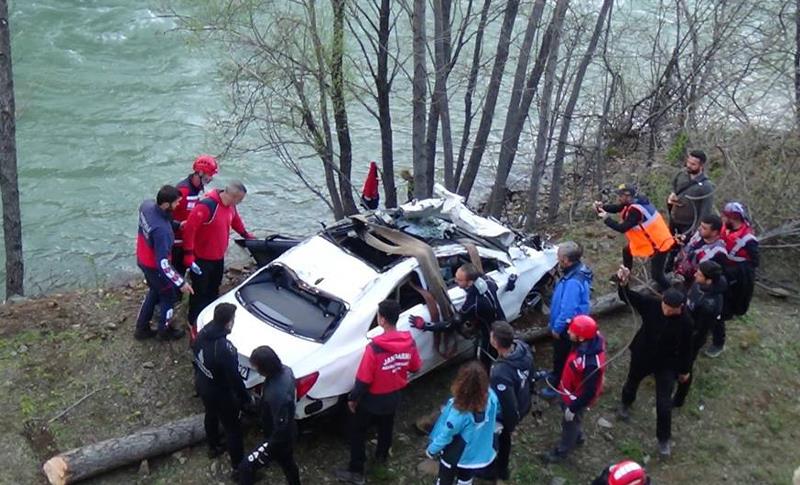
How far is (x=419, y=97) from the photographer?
9836 millimetres

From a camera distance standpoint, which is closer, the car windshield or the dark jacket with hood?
the car windshield

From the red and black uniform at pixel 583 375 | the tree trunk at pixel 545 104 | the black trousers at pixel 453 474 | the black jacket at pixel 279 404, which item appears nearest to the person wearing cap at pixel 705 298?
the red and black uniform at pixel 583 375

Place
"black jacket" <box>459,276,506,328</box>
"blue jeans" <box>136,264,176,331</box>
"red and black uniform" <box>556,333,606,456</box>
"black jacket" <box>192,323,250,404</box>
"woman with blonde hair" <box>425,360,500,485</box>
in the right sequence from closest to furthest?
"woman with blonde hair" <box>425,360,500,485</box>
"black jacket" <box>192,323,250,404</box>
"red and black uniform" <box>556,333,606,456</box>
"black jacket" <box>459,276,506,328</box>
"blue jeans" <box>136,264,176,331</box>

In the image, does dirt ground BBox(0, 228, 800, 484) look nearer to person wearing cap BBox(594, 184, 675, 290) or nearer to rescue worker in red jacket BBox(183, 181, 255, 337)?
rescue worker in red jacket BBox(183, 181, 255, 337)

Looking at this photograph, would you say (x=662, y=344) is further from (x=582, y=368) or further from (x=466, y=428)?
(x=466, y=428)

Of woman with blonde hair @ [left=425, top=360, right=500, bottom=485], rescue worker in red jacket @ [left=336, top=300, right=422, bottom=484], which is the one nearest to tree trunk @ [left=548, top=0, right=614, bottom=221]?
rescue worker in red jacket @ [left=336, top=300, right=422, bottom=484]

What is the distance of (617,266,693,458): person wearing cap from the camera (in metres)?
6.24

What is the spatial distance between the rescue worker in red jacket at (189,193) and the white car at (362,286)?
0.87m

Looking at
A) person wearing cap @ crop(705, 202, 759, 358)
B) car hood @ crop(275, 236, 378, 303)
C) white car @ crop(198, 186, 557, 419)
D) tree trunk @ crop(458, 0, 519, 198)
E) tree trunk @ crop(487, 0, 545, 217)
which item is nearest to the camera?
white car @ crop(198, 186, 557, 419)

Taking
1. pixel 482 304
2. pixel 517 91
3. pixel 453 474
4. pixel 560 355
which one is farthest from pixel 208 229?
pixel 517 91

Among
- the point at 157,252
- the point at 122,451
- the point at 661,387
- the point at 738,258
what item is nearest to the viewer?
the point at 122,451

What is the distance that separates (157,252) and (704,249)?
16.9ft

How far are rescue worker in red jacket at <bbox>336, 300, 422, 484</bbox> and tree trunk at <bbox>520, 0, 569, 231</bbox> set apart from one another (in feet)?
20.0

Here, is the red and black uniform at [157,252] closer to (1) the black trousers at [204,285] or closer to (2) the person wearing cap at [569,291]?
(1) the black trousers at [204,285]
